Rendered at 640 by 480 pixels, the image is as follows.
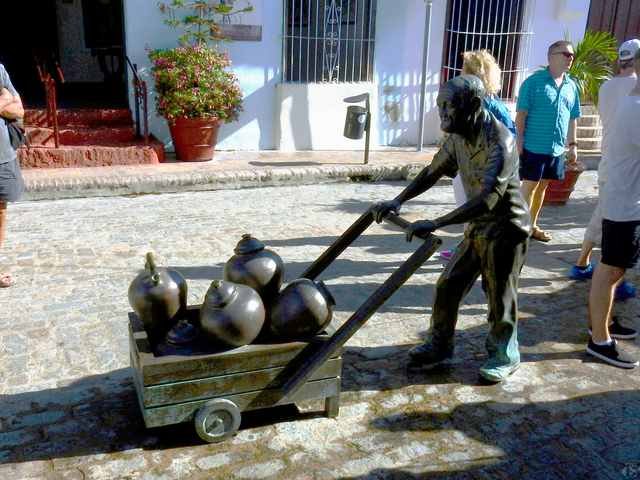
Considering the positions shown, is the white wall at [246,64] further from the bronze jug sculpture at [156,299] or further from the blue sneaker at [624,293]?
the bronze jug sculpture at [156,299]

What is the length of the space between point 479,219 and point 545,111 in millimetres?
2749

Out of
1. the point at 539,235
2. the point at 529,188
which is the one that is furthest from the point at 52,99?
the point at 539,235

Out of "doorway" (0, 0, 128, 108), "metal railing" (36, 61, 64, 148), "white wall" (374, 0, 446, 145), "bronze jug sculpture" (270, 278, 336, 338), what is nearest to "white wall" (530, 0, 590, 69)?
"white wall" (374, 0, 446, 145)

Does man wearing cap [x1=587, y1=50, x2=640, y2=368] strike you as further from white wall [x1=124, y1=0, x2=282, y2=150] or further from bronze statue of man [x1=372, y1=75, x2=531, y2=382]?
white wall [x1=124, y1=0, x2=282, y2=150]

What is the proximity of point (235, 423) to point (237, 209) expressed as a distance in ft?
14.8

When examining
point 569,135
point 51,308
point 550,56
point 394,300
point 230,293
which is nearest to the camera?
point 230,293

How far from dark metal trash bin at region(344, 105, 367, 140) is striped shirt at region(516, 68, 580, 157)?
11.4ft

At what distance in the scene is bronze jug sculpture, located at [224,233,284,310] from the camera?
329 cm

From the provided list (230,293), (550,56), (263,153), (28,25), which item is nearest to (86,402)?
(230,293)

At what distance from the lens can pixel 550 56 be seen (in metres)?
5.94

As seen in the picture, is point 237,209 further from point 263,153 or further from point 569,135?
point 569,135

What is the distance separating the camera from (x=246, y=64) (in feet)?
31.6

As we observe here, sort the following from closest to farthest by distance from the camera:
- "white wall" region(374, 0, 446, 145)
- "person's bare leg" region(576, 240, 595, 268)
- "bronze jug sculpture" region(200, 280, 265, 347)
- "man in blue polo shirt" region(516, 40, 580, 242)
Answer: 1. "bronze jug sculpture" region(200, 280, 265, 347)
2. "person's bare leg" region(576, 240, 595, 268)
3. "man in blue polo shirt" region(516, 40, 580, 242)
4. "white wall" region(374, 0, 446, 145)

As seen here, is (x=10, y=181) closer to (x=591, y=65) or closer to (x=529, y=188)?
(x=529, y=188)
